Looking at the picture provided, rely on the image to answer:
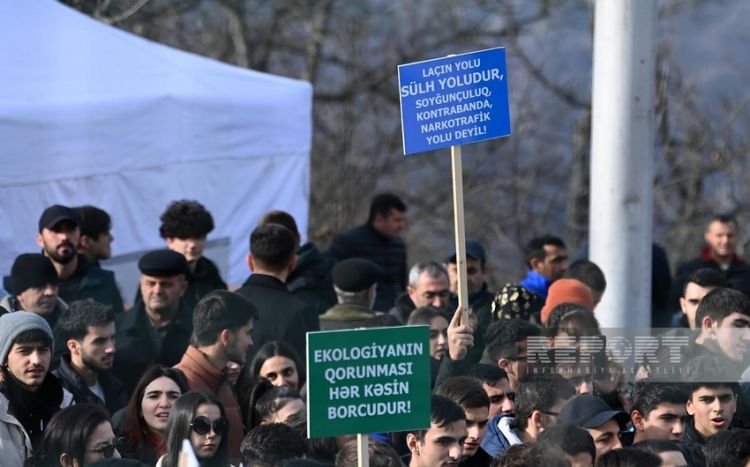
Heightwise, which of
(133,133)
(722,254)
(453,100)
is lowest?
(722,254)

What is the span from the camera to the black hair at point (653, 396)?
6793 mm

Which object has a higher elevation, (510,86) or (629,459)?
(510,86)

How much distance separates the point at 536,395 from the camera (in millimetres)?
6668

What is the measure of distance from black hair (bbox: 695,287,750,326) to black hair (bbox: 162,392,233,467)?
277cm

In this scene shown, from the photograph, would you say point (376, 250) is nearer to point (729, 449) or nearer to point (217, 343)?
point (217, 343)

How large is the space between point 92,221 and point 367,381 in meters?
4.72

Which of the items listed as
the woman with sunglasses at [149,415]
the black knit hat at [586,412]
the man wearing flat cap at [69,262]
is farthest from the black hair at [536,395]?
the man wearing flat cap at [69,262]

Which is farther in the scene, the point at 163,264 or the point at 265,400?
the point at 163,264

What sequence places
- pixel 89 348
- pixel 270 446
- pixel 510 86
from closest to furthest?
pixel 270 446, pixel 89 348, pixel 510 86

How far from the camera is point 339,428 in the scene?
5195 millimetres

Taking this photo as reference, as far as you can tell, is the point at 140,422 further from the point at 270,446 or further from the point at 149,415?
the point at 270,446

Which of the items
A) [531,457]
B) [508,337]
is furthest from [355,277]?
[531,457]

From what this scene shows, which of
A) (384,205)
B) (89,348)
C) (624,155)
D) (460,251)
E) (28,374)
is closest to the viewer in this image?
(28,374)

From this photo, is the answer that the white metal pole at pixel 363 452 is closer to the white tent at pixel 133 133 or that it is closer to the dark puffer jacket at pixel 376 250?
the white tent at pixel 133 133
